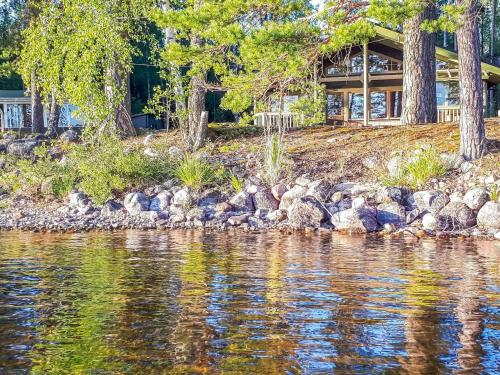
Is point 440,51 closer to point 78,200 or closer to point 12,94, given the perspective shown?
point 78,200

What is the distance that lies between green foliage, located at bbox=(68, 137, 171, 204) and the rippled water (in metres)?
4.70

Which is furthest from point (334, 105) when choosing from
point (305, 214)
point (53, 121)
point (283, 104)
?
point (305, 214)

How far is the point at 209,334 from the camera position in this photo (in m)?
6.33

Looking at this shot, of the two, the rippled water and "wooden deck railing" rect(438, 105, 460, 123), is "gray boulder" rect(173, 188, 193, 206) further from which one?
"wooden deck railing" rect(438, 105, 460, 123)

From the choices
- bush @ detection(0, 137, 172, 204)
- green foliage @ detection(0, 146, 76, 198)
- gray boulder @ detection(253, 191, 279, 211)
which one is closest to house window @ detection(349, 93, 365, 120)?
bush @ detection(0, 137, 172, 204)

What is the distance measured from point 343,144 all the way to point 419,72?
251cm

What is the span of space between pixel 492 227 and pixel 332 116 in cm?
1743

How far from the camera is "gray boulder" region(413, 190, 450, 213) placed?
13703mm

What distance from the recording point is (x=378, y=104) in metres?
31.1

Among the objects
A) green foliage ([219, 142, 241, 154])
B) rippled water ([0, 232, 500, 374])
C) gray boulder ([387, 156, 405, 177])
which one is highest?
green foliage ([219, 142, 241, 154])

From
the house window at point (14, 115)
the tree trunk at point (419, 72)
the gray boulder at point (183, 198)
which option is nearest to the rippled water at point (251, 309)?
the gray boulder at point (183, 198)

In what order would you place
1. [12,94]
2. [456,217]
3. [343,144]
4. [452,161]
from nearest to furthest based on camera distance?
[456,217]
[452,161]
[343,144]
[12,94]

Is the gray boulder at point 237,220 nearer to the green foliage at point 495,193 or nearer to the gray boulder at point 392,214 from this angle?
the gray boulder at point 392,214

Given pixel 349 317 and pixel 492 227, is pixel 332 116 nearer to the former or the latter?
pixel 492 227
